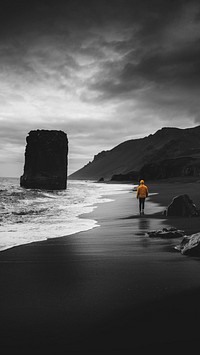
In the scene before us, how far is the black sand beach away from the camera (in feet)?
7.80

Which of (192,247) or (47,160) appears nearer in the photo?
(192,247)

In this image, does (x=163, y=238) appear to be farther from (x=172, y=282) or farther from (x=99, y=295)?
(x=99, y=295)

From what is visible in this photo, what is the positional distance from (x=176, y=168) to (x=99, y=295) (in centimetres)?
8569

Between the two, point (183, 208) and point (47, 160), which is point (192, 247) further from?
point (47, 160)

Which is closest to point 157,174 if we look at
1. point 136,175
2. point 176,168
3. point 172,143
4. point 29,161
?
point 176,168

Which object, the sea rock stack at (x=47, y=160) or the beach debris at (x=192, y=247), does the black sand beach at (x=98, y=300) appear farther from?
the sea rock stack at (x=47, y=160)

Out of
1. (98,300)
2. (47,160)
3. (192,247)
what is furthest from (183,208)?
(47,160)

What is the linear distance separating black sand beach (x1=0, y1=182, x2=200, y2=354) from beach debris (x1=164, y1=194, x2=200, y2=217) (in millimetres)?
5888

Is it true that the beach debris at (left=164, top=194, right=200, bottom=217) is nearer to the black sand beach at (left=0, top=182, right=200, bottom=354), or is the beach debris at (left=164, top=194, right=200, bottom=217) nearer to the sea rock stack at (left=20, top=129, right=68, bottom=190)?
the black sand beach at (left=0, top=182, right=200, bottom=354)

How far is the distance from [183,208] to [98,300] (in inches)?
349

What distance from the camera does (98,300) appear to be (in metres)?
3.19

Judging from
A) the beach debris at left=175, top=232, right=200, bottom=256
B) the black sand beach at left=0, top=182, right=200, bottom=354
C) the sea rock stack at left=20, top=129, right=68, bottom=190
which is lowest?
the black sand beach at left=0, top=182, right=200, bottom=354

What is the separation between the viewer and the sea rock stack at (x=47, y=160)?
176ft

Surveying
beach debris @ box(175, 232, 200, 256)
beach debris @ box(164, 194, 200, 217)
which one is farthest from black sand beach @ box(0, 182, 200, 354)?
beach debris @ box(164, 194, 200, 217)
